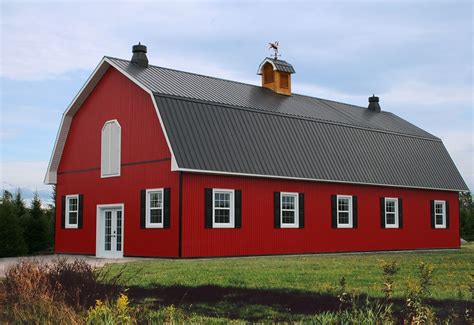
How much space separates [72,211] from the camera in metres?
27.5

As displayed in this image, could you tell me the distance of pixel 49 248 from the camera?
30.9 metres

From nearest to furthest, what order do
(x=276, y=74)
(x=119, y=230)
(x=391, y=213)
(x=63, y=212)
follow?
(x=119, y=230) < (x=63, y=212) < (x=391, y=213) < (x=276, y=74)

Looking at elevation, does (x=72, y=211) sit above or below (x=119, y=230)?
above

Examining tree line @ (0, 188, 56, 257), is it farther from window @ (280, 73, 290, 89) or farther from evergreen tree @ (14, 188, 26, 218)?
window @ (280, 73, 290, 89)

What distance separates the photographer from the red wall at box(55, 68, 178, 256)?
74.8ft

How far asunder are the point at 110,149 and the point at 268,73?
10.1 metres

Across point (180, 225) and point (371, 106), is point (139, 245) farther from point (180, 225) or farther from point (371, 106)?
point (371, 106)

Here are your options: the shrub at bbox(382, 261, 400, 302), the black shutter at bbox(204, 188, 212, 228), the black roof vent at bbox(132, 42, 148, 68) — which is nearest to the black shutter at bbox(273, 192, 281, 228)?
the black shutter at bbox(204, 188, 212, 228)

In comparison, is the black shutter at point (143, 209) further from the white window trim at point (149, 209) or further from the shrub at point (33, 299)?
the shrub at point (33, 299)

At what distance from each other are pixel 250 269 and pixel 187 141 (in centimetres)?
742

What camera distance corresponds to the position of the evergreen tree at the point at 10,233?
2773 centimetres

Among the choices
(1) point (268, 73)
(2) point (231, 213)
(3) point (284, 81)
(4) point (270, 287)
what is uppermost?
(1) point (268, 73)

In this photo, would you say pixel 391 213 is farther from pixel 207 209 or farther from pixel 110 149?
pixel 110 149

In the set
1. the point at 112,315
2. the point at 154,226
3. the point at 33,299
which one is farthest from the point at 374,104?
the point at 112,315
